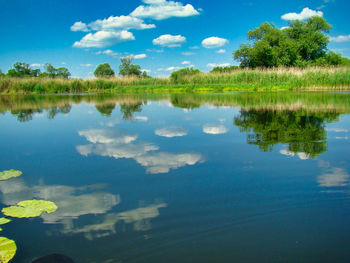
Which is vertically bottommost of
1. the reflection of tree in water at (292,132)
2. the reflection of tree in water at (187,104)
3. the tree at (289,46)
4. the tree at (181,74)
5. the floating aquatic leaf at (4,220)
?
the floating aquatic leaf at (4,220)

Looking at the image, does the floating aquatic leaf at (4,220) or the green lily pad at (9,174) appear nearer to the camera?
the floating aquatic leaf at (4,220)

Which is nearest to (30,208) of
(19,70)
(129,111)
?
(129,111)

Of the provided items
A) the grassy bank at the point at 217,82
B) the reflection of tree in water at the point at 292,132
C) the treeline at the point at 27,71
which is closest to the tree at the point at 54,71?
the treeline at the point at 27,71

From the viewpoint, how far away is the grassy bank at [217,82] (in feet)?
75.4

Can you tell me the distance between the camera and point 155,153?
422cm

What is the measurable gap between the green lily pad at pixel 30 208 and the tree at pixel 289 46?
135 feet

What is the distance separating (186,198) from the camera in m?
2.63

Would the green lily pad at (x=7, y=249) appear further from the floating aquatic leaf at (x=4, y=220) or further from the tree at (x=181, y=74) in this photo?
the tree at (x=181, y=74)

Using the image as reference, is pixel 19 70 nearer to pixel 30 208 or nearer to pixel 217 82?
pixel 217 82

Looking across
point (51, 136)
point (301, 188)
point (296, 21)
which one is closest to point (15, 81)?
point (51, 136)

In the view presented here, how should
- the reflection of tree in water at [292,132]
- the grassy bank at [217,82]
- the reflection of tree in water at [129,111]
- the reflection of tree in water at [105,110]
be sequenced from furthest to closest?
the grassy bank at [217,82]
the reflection of tree in water at [105,110]
the reflection of tree in water at [129,111]
the reflection of tree in water at [292,132]

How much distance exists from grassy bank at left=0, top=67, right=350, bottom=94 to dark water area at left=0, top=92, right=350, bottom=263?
2030 cm

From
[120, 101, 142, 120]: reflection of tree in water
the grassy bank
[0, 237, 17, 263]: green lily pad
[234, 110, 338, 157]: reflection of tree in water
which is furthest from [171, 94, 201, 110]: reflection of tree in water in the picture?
the grassy bank

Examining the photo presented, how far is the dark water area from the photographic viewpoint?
1882mm
